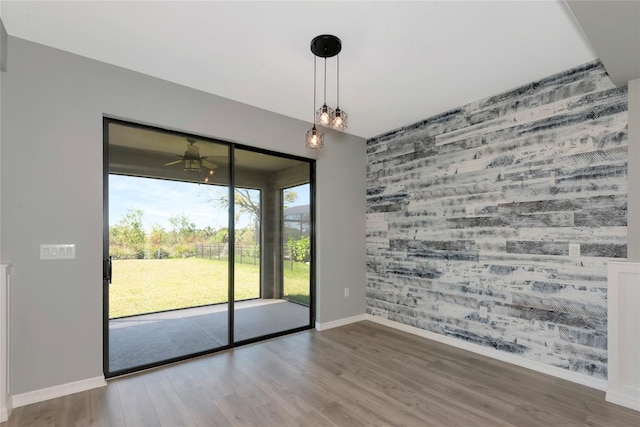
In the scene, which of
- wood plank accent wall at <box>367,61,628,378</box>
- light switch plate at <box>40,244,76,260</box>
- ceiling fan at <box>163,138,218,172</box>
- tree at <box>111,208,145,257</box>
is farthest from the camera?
ceiling fan at <box>163,138,218,172</box>

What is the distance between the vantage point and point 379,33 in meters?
2.29

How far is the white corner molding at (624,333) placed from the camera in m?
2.31

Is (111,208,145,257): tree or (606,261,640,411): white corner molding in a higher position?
(111,208,145,257): tree

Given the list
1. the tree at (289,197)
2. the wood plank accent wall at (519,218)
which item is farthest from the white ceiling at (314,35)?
the tree at (289,197)

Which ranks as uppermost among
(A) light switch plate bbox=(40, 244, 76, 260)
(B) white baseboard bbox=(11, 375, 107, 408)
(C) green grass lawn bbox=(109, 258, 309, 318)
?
(A) light switch plate bbox=(40, 244, 76, 260)

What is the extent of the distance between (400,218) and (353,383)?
2.28 m

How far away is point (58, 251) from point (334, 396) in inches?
100.0

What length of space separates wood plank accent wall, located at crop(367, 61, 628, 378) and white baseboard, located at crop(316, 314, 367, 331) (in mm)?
510

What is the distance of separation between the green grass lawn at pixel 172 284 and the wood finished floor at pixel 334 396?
62cm

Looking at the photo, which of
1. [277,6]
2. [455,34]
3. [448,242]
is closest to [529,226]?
[448,242]

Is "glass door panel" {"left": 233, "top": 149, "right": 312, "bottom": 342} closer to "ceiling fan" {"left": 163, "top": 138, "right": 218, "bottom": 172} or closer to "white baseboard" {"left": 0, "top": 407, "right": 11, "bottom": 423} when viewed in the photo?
"ceiling fan" {"left": 163, "top": 138, "right": 218, "bottom": 172}

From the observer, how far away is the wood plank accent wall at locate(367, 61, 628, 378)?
260cm

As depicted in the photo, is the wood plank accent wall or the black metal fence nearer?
the wood plank accent wall

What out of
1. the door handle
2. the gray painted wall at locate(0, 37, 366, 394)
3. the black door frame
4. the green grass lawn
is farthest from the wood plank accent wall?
the door handle
